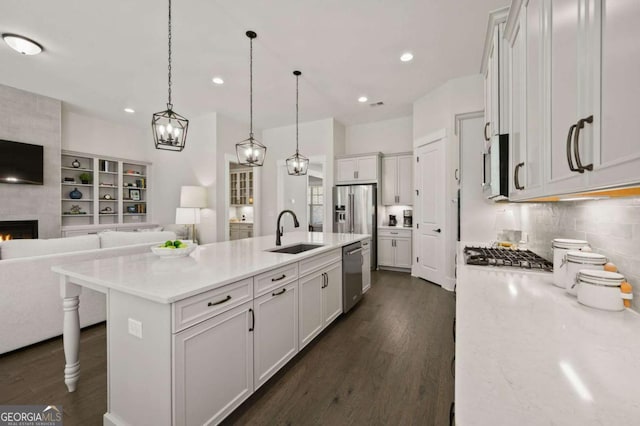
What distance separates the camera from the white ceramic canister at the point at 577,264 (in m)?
1.14

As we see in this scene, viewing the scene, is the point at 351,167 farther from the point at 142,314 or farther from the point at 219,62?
the point at 142,314

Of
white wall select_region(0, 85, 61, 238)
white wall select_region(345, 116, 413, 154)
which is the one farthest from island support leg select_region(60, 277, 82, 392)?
white wall select_region(345, 116, 413, 154)

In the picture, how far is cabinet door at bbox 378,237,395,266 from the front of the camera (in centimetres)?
521

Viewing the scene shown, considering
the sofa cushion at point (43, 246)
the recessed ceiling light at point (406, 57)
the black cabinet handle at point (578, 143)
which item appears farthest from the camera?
the recessed ceiling light at point (406, 57)

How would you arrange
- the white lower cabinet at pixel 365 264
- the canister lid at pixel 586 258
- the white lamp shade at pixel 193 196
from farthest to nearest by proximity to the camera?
the white lamp shade at pixel 193 196
the white lower cabinet at pixel 365 264
the canister lid at pixel 586 258

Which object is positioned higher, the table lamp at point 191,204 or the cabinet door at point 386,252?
the table lamp at point 191,204

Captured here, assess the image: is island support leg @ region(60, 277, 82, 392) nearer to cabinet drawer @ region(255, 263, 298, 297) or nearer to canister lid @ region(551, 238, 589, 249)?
cabinet drawer @ region(255, 263, 298, 297)

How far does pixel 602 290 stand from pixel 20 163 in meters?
6.86

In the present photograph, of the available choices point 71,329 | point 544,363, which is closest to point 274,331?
point 71,329

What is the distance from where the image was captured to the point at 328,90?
4.29 metres

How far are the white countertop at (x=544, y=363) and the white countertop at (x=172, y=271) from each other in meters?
1.13

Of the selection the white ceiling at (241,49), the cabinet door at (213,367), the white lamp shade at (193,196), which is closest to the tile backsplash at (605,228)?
the cabinet door at (213,367)

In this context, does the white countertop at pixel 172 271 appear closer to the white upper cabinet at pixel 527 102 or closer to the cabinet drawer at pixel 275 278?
the cabinet drawer at pixel 275 278

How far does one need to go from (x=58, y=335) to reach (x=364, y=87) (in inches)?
189
